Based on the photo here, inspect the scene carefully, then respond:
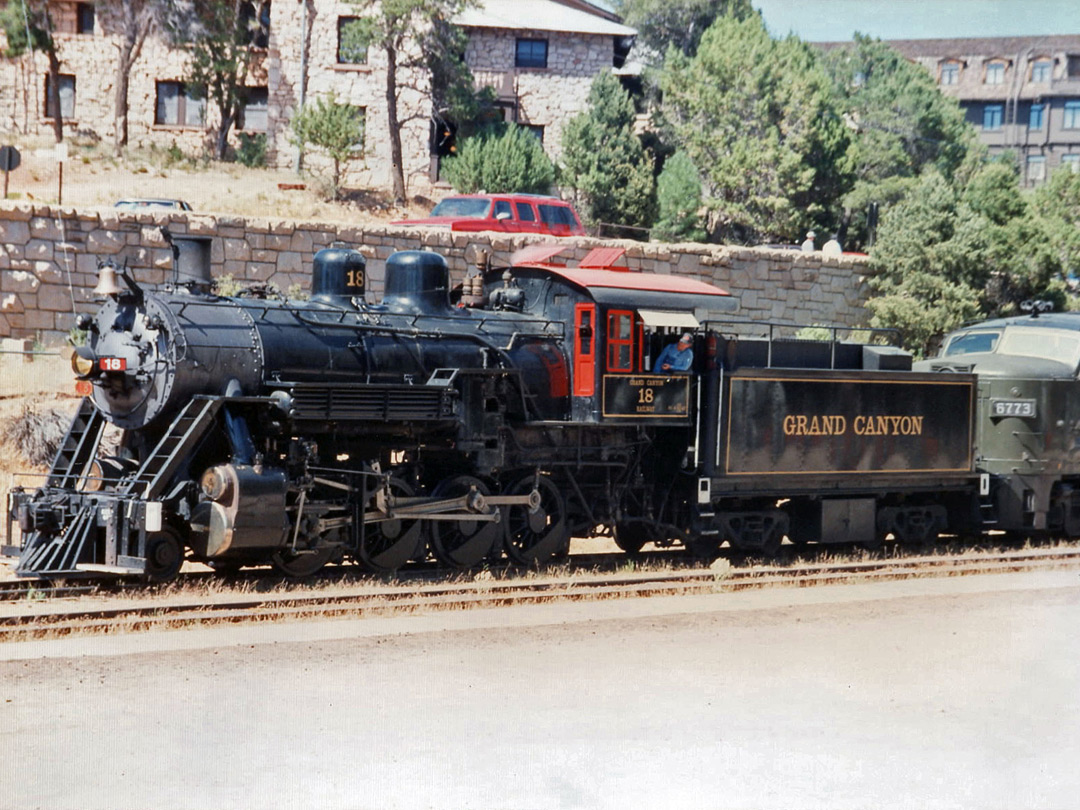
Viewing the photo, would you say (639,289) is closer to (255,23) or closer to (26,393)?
(26,393)

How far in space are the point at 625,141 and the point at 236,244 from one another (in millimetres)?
17590

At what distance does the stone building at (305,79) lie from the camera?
40188 mm

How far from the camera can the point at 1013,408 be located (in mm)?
18047

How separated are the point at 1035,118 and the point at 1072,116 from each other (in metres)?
4.55

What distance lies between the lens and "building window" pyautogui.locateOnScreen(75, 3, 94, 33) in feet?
135

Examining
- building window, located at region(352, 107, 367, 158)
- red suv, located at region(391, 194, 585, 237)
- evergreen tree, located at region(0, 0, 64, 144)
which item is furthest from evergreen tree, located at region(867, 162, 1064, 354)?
evergreen tree, located at region(0, 0, 64, 144)

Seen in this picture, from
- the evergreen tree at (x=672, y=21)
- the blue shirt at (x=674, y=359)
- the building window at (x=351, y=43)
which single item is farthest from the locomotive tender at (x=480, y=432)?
the evergreen tree at (x=672, y=21)

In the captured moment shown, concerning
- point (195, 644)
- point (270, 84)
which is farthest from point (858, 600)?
point (270, 84)

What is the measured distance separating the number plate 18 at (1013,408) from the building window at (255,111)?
2881 centimetres

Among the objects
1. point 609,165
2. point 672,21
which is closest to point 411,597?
point 609,165

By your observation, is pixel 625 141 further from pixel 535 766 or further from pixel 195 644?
pixel 535 766

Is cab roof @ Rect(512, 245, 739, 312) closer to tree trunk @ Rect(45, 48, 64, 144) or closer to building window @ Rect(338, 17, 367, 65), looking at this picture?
building window @ Rect(338, 17, 367, 65)

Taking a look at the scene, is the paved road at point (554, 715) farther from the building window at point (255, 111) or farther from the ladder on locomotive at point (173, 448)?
the building window at point (255, 111)

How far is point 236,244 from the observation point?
24297 millimetres
